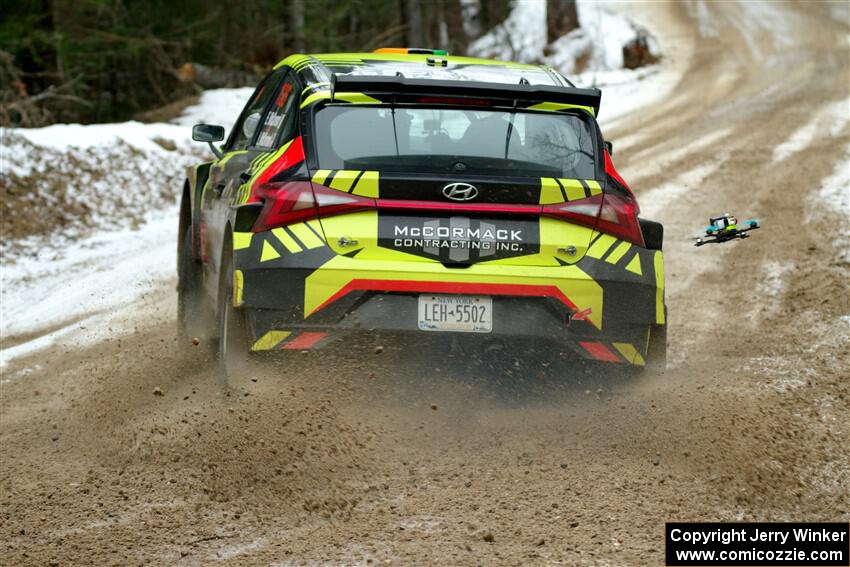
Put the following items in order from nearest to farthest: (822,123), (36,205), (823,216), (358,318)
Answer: (358,318), (823,216), (36,205), (822,123)

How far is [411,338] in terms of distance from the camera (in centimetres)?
532

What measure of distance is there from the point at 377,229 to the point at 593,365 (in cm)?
123

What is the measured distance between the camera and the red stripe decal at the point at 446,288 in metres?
5.24

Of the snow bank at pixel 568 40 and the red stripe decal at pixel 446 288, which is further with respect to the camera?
the snow bank at pixel 568 40

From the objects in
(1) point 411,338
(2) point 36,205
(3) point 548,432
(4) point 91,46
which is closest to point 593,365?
(3) point 548,432

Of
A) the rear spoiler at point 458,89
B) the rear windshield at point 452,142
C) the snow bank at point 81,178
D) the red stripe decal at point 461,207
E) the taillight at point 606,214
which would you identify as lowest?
the snow bank at point 81,178

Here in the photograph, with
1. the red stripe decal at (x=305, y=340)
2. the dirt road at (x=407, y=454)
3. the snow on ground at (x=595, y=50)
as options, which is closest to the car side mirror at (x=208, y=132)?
the dirt road at (x=407, y=454)

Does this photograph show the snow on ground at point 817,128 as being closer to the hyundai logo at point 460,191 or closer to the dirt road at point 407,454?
the dirt road at point 407,454

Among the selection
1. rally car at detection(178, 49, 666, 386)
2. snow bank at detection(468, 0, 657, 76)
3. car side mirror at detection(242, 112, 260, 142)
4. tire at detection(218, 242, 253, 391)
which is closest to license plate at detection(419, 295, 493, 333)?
rally car at detection(178, 49, 666, 386)

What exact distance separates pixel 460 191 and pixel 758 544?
200 centimetres

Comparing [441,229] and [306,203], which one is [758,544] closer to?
[441,229]

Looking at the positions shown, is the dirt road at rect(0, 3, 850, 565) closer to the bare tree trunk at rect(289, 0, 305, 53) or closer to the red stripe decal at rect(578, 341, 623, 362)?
the red stripe decal at rect(578, 341, 623, 362)

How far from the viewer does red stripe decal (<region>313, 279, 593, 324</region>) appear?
5242 mm

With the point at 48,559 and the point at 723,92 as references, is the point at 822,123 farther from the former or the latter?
the point at 48,559
